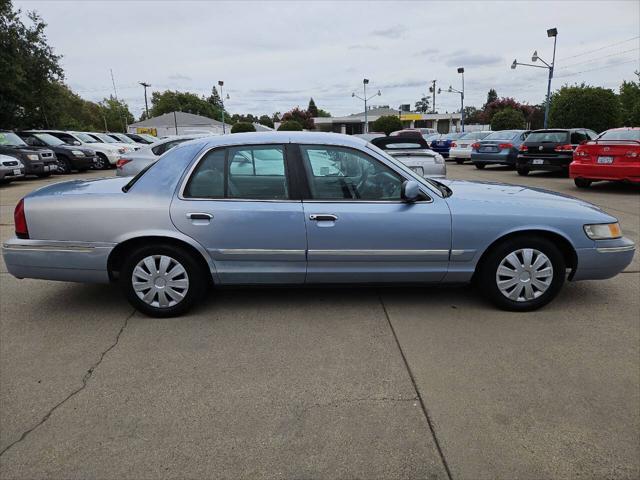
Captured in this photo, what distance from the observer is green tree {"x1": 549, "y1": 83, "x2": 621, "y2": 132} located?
21391mm

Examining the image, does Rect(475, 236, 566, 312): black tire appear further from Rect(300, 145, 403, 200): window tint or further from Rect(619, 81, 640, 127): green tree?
Rect(619, 81, 640, 127): green tree

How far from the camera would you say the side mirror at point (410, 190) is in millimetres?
3818

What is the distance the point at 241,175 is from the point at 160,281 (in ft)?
3.66

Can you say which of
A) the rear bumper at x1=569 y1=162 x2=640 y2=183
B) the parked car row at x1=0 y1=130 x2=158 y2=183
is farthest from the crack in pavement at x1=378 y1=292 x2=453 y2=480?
the parked car row at x1=0 y1=130 x2=158 y2=183

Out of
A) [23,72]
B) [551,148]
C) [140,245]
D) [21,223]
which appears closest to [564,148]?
[551,148]

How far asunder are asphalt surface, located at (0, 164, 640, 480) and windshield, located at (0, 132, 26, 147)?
1392cm

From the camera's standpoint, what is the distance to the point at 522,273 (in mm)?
4020

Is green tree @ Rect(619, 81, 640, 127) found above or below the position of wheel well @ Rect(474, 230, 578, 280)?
above

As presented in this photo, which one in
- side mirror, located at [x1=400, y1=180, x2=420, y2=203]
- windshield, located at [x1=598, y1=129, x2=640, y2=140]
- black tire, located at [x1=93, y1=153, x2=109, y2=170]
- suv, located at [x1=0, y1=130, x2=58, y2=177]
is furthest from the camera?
black tire, located at [x1=93, y1=153, x2=109, y2=170]

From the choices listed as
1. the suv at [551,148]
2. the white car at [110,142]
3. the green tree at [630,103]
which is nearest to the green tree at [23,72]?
the white car at [110,142]

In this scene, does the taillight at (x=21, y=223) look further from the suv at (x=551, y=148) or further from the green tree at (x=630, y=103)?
the green tree at (x=630, y=103)

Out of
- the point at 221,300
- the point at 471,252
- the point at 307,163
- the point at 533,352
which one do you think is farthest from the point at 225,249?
the point at 533,352

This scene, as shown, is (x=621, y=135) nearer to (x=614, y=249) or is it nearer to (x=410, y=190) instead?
(x=614, y=249)

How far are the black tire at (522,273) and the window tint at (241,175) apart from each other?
182cm
